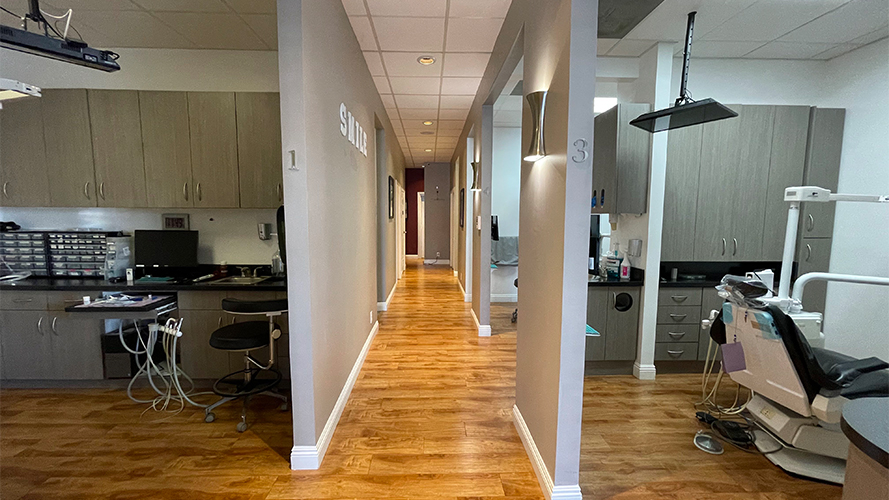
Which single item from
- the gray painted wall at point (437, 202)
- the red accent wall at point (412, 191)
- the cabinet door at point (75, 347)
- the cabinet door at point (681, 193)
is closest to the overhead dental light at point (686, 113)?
the cabinet door at point (681, 193)

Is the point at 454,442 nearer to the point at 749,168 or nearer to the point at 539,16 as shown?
the point at 539,16

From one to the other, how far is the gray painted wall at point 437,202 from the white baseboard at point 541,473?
8.29 meters

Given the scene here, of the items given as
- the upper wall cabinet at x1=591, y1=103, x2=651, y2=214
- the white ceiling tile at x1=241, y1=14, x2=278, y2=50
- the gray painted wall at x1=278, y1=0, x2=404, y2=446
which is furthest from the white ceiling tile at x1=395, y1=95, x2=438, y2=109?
the upper wall cabinet at x1=591, y1=103, x2=651, y2=214

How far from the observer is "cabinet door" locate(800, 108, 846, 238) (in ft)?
10.6

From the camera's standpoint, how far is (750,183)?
3.29 m

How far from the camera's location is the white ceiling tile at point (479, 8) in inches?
98.4

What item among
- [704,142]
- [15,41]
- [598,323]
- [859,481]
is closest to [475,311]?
[598,323]

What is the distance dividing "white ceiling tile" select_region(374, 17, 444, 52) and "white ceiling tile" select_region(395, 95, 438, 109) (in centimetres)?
135

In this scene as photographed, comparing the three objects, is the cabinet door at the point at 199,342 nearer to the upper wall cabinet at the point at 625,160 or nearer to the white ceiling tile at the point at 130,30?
the white ceiling tile at the point at 130,30

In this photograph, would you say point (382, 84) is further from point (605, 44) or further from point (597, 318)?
point (597, 318)

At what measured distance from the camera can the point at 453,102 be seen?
4848 millimetres

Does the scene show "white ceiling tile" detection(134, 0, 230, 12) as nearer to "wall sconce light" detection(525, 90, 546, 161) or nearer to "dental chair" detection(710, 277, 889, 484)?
"wall sconce light" detection(525, 90, 546, 161)

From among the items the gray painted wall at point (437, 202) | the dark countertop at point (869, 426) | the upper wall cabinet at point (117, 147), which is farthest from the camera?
the gray painted wall at point (437, 202)

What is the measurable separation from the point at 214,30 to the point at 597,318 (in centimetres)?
400
